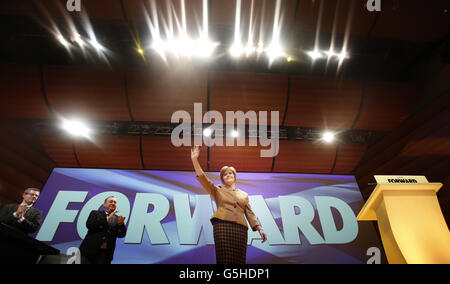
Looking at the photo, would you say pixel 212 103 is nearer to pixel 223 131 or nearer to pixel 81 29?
pixel 223 131

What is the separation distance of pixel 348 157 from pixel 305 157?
95 cm

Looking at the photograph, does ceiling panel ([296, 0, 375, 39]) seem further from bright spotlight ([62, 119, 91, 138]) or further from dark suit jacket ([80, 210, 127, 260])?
bright spotlight ([62, 119, 91, 138])

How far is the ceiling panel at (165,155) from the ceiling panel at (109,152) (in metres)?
0.19

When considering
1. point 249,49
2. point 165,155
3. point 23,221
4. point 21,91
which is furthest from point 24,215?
point 249,49

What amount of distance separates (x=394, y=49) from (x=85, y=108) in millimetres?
5145

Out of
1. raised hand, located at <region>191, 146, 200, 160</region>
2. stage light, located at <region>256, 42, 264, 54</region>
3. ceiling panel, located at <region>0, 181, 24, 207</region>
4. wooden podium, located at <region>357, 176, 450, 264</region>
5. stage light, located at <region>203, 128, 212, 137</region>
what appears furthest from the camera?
stage light, located at <region>203, 128, 212, 137</region>

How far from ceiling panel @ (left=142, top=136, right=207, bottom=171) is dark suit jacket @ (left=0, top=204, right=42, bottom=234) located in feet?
6.46

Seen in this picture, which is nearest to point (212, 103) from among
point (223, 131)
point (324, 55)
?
point (223, 131)

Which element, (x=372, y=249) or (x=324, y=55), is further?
(x=372, y=249)

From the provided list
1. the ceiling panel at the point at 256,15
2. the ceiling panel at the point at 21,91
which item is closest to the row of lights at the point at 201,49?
the ceiling panel at the point at 256,15

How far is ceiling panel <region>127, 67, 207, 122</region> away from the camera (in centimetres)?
398

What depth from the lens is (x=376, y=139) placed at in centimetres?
490

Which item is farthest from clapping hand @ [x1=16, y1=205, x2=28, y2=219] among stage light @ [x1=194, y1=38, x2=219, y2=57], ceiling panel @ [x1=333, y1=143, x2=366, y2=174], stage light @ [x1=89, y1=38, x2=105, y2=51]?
ceiling panel @ [x1=333, y1=143, x2=366, y2=174]

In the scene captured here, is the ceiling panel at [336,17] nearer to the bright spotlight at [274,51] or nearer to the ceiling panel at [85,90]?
the bright spotlight at [274,51]
